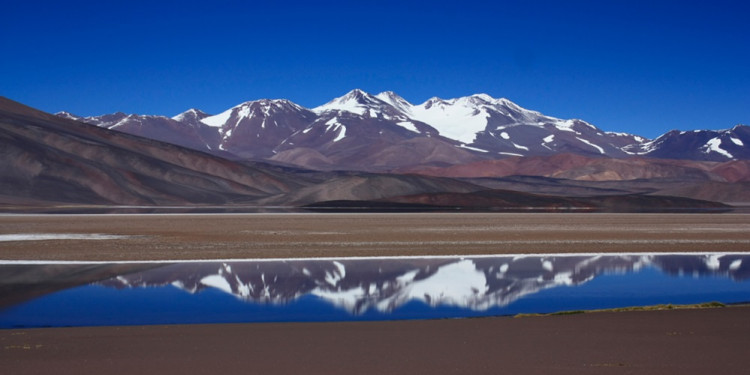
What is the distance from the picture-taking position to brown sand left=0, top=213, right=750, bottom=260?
27953mm

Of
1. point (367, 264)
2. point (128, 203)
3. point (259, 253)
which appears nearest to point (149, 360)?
point (367, 264)

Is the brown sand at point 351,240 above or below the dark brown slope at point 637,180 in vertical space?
below

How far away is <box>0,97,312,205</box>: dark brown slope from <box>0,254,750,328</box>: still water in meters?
74.4

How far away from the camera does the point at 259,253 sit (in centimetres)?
2750

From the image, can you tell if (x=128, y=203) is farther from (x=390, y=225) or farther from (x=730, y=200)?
(x=730, y=200)

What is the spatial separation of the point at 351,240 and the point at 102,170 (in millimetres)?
83191

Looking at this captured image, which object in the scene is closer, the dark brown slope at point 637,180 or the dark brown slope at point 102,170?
the dark brown slope at point 102,170

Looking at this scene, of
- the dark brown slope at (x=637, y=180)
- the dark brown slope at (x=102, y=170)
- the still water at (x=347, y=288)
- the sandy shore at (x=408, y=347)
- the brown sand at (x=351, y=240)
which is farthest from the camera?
the dark brown slope at (x=637, y=180)

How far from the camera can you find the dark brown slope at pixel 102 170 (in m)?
97.8

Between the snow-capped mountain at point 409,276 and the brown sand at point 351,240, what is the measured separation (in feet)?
9.50

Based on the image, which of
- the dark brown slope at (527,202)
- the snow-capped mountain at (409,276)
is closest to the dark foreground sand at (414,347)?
the snow-capped mountain at (409,276)

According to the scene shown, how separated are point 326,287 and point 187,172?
11298cm

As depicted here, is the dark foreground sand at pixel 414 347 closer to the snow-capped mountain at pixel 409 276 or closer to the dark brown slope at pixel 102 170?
the snow-capped mountain at pixel 409 276

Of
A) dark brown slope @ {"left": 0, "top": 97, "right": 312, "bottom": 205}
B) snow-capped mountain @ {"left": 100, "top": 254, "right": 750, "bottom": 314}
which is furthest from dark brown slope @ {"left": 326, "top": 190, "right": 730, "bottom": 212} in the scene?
snow-capped mountain @ {"left": 100, "top": 254, "right": 750, "bottom": 314}
